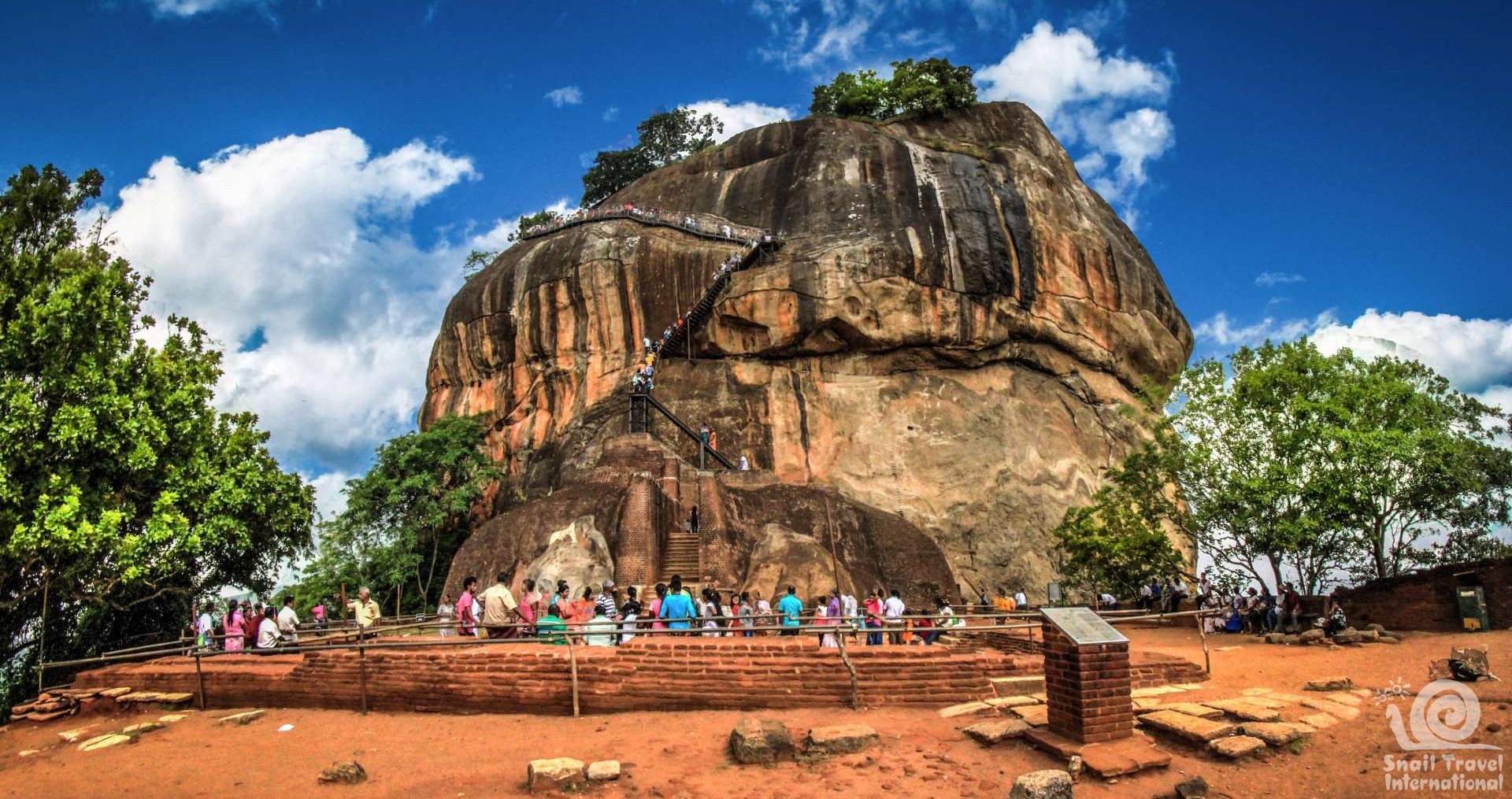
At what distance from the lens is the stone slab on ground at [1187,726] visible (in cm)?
665

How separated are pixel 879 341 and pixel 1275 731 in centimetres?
2292

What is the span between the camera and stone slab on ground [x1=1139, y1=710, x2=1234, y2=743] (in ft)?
21.8

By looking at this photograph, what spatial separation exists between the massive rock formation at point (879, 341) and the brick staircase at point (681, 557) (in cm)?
649

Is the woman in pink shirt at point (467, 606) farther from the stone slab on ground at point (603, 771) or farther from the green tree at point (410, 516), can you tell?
the green tree at point (410, 516)

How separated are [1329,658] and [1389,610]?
381 cm

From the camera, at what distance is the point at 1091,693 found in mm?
6734

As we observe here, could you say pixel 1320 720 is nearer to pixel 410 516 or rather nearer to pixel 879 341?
pixel 879 341

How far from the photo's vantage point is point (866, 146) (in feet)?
106

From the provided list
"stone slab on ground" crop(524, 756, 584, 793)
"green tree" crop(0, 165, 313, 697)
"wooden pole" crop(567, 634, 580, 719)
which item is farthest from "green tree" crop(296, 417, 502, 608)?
"stone slab on ground" crop(524, 756, 584, 793)

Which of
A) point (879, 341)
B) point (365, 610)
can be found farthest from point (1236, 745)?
point (879, 341)

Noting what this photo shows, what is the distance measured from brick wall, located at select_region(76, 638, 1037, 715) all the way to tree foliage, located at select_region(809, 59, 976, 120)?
101 feet

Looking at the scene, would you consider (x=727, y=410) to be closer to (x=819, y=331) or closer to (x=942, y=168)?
(x=819, y=331)

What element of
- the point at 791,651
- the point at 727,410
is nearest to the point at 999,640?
the point at 791,651

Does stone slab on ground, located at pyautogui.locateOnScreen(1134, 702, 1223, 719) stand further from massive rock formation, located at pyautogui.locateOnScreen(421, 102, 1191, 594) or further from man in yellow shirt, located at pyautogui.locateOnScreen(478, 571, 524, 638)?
massive rock formation, located at pyautogui.locateOnScreen(421, 102, 1191, 594)
